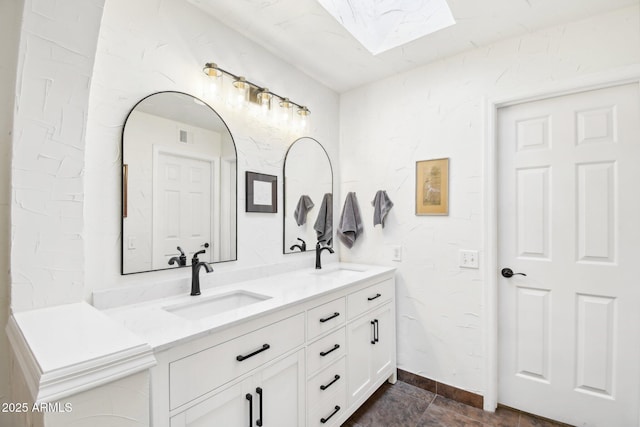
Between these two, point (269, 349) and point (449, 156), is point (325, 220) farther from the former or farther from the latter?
point (269, 349)

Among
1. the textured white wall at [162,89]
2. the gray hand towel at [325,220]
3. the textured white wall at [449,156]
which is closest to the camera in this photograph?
the textured white wall at [162,89]

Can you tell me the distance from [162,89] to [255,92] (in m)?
→ 0.60

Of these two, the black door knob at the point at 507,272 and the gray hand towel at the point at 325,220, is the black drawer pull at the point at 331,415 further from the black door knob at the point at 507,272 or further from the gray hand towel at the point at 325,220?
the black door knob at the point at 507,272

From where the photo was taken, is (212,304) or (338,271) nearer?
(212,304)

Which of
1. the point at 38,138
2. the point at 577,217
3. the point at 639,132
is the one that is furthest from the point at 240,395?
the point at 639,132

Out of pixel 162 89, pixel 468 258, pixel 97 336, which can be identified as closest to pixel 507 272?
pixel 468 258

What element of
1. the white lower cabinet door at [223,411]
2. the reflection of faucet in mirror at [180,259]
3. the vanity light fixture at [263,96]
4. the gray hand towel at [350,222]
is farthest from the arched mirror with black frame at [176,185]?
the gray hand towel at [350,222]

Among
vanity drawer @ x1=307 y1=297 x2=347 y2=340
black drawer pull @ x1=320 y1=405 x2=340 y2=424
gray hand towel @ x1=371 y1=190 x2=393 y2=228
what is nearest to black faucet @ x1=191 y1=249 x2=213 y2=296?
vanity drawer @ x1=307 y1=297 x2=347 y2=340

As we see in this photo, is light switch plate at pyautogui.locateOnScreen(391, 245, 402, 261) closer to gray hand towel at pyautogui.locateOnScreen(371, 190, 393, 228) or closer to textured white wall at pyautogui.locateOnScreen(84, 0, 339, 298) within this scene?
gray hand towel at pyautogui.locateOnScreen(371, 190, 393, 228)

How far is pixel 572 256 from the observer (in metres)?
1.85

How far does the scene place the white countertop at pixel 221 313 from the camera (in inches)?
41.1

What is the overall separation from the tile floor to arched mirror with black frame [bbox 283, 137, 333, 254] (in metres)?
1.21

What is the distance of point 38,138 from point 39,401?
0.90 metres

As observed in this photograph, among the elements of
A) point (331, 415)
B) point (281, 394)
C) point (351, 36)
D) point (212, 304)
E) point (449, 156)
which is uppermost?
point (351, 36)
